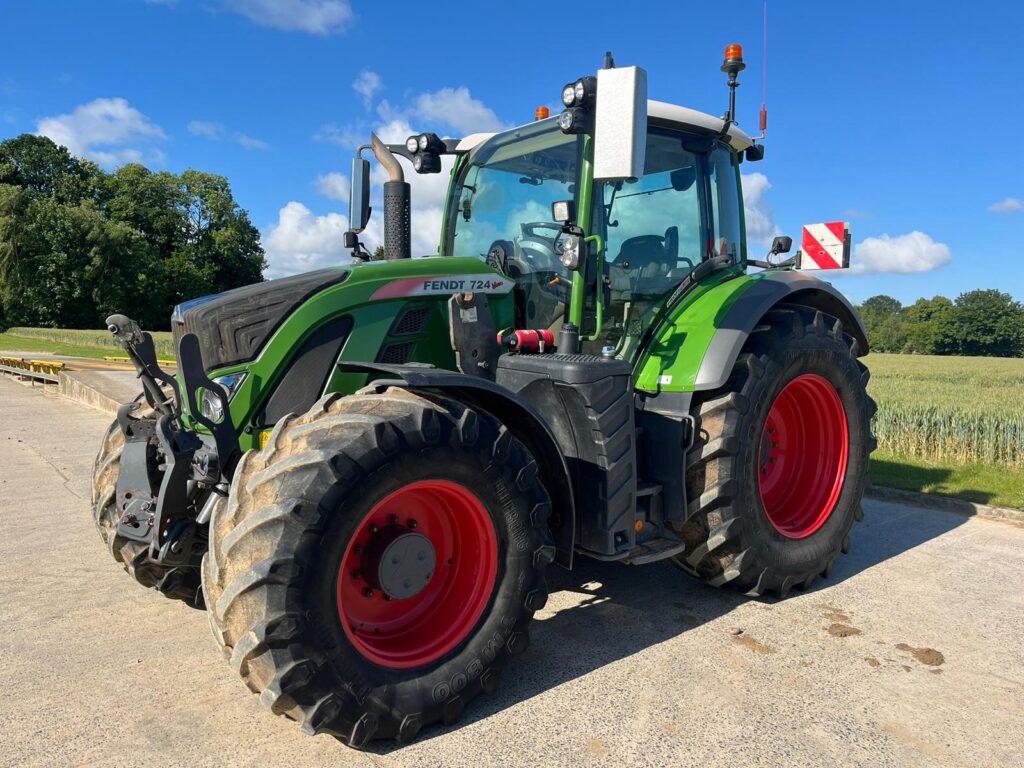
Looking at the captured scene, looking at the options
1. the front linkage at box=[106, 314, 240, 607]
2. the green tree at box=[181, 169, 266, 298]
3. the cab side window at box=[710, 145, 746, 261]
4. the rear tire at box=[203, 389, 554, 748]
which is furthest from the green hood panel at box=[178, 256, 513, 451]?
the green tree at box=[181, 169, 266, 298]

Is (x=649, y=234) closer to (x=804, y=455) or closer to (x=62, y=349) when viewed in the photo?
(x=804, y=455)

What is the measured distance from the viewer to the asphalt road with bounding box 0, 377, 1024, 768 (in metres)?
2.50

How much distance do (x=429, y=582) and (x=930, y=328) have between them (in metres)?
71.4

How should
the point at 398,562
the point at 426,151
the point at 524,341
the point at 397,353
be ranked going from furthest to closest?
the point at 426,151 → the point at 524,341 → the point at 397,353 → the point at 398,562

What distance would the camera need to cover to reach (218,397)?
296 centimetres

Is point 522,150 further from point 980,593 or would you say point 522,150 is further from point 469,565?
point 980,593

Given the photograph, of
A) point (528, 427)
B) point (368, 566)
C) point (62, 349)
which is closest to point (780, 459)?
point (528, 427)

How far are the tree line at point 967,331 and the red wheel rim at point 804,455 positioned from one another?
58008mm

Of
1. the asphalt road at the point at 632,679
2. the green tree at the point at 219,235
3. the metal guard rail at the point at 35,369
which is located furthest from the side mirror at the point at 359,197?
the green tree at the point at 219,235

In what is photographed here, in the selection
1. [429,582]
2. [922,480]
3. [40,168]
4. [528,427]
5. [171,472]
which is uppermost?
[40,168]

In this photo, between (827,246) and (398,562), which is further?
(827,246)

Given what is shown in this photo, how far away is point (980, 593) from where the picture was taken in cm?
406

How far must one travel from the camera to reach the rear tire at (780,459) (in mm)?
3646

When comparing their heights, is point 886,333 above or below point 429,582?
above
